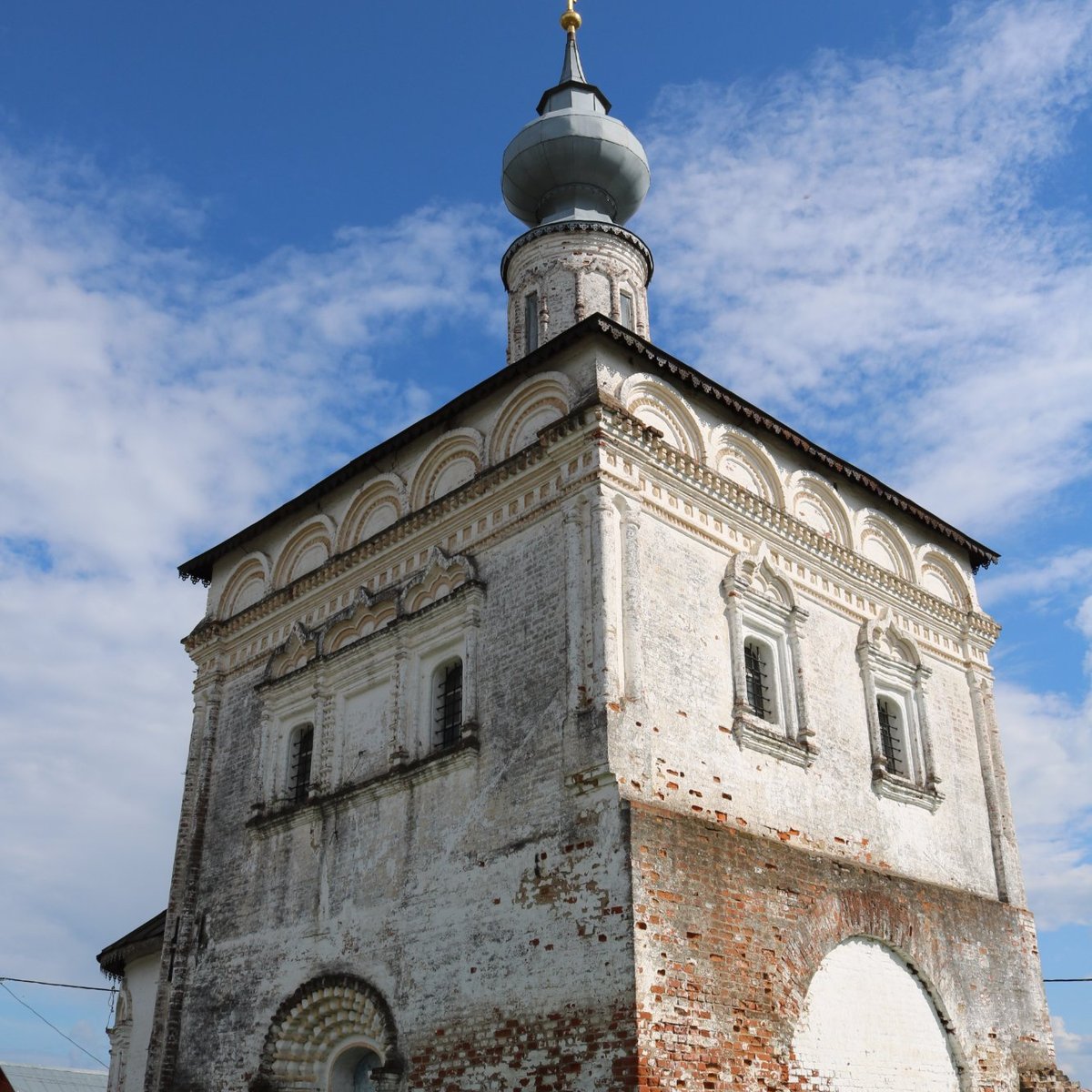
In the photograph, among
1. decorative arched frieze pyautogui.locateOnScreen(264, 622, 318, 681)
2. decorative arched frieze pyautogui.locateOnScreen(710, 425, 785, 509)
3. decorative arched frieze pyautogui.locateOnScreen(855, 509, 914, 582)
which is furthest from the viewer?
decorative arched frieze pyautogui.locateOnScreen(855, 509, 914, 582)

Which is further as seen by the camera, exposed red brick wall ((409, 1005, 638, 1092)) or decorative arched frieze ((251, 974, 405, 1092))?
decorative arched frieze ((251, 974, 405, 1092))

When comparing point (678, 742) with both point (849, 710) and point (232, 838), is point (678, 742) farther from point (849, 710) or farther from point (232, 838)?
point (232, 838)

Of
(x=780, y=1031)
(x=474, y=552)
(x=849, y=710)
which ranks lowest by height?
(x=780, y=1031)

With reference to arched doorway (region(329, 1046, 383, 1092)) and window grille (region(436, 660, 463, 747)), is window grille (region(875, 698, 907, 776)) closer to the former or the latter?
window grille (region(436, 660, 463, 747))

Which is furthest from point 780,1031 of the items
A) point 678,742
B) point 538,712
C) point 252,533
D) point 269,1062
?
point 252,533

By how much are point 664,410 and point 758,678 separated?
265 cm

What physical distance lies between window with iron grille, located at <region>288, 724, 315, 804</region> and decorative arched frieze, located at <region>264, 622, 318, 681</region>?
672 mm

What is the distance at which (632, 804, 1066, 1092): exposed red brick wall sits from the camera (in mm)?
9031

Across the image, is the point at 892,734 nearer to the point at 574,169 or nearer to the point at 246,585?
the point at 246,585

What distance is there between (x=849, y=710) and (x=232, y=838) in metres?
6.46

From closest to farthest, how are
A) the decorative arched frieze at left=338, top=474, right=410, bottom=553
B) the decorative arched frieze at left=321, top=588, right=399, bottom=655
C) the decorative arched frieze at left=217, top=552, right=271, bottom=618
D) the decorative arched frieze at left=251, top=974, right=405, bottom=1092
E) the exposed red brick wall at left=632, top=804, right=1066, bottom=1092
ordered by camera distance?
the exposed red brick wall at left=632, top=804, right=1066, bottom=1092 < the decorative arched frieze at left=251, top=974, right=405, bottom=1092 < the decorative arched frieze at left=321, top=588, right=399, bottom=655 < the decorative arched frieze at left=338, top=474, right=410, bottom=553 < the decorative arched frieze at left=217, top=552, right=271, bottom=618

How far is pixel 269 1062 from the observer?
1160cm

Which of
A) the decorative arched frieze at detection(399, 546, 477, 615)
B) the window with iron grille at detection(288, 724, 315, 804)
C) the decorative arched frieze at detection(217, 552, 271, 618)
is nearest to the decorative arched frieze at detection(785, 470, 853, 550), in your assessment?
the decorative arched frieze at detection(399, 546, 477, 615)

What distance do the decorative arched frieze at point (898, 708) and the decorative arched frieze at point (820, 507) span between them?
3.14 ft
